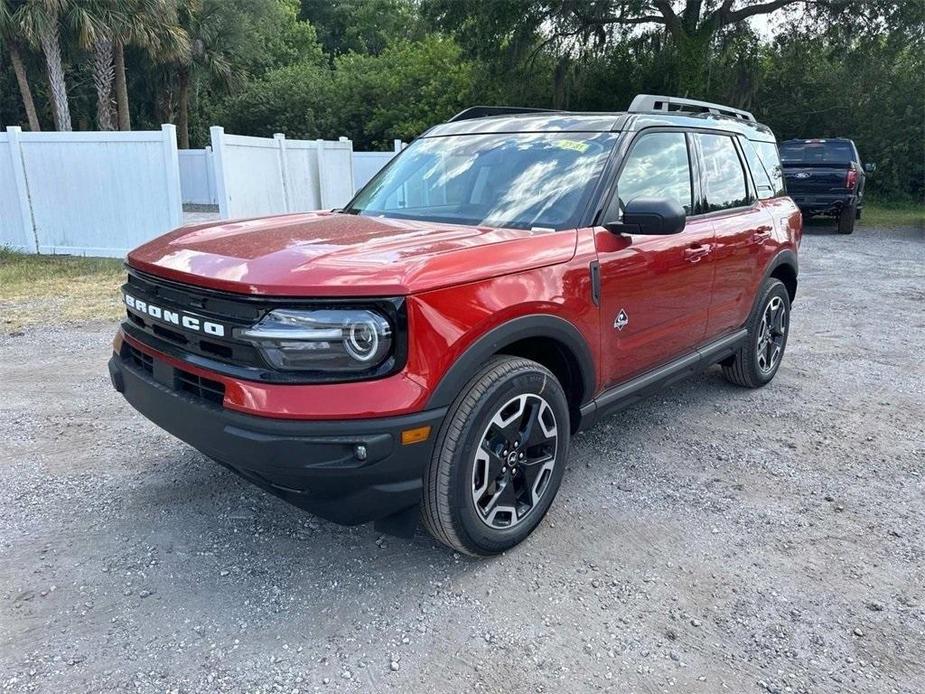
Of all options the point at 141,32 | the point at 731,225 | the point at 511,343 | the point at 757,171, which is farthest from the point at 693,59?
the point at 511,343

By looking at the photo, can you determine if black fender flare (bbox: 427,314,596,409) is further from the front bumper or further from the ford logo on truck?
the ford logo on truck

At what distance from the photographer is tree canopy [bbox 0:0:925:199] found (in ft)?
63.3

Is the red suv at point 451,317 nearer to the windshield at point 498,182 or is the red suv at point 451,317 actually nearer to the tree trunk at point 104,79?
the windshield at point 498,182

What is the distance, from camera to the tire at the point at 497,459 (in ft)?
8.85

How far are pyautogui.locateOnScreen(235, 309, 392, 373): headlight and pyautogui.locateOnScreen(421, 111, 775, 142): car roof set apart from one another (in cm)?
190

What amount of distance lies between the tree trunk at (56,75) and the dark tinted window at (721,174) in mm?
20853

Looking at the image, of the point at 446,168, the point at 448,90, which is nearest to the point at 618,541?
the point at 446,168

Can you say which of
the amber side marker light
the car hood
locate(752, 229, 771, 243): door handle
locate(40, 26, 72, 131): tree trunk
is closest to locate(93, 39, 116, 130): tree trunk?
locate(40, 26, 72, 131): tree trunk

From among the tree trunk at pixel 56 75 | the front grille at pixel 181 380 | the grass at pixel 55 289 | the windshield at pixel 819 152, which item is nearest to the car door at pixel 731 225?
the front grille at pixel 181 380

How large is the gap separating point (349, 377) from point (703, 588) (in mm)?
1660

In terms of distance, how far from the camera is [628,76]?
70.7ft

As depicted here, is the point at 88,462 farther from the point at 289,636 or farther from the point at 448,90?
the point at 448,90

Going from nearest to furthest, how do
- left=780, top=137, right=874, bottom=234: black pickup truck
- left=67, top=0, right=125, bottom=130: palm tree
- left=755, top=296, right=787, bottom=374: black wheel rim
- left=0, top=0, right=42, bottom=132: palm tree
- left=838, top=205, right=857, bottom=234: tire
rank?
left=755, top=296, right=787, bottom=374: black wheel rim → left=780, top=137, right=874, bottom=234: black pickup truck → left=838, top=205, right=857, bottom=234: tire → left=67, top=0, right=125, bottom=130: palm tree → left=0, top=0, right=42, bottom=132: palm tree

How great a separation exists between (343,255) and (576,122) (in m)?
1.81
